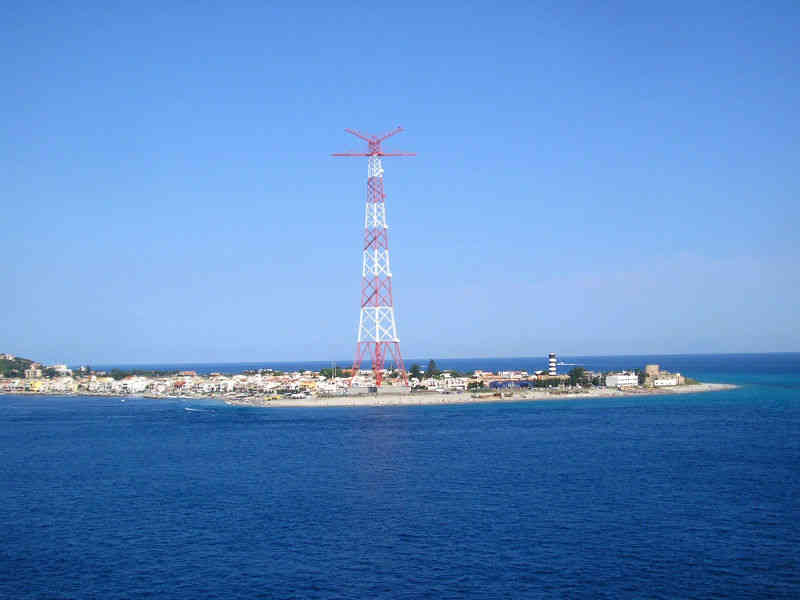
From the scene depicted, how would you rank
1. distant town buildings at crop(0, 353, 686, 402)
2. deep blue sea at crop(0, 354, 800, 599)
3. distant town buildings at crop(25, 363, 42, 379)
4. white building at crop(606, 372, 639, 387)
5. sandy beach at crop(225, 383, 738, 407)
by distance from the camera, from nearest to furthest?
deep blue sea at crop(0, 354, 800, 599)
sandy beach at crop(225, 383, 738, 407)
distant town buildings at crop(0, 353, 686, 402)
white building at crop(606, 372, 639, 387)
distant town buildings at crop(25, 363, 42, 379)

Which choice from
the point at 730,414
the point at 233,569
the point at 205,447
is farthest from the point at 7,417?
the point at 730,414

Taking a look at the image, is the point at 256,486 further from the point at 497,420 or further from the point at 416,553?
the point at 497,420

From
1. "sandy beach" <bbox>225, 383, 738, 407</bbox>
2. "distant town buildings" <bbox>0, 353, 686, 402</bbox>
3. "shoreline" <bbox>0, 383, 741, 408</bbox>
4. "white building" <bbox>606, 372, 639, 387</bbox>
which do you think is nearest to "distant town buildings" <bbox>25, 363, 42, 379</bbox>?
"distant town buildings" <bbox>0, 353, 686, 402</bbox>

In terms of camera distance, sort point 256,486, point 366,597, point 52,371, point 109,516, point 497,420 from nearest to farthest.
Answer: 1. point 366,597
2. point 109,516
3. point 256,486
4. point 497,420
5. point 52,371

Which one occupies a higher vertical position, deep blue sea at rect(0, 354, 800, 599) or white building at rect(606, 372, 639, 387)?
white building at rect(606, 372, 639, 387)

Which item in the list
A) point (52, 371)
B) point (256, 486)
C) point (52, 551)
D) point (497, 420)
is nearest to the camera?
point (52, 551)

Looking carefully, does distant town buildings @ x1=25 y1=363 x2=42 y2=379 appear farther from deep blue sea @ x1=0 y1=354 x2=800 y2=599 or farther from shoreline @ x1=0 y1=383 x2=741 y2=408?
deep blue sea @ x1=0 y1=354 x2=800 y2=599

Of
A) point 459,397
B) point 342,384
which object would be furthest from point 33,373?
point 459,397
